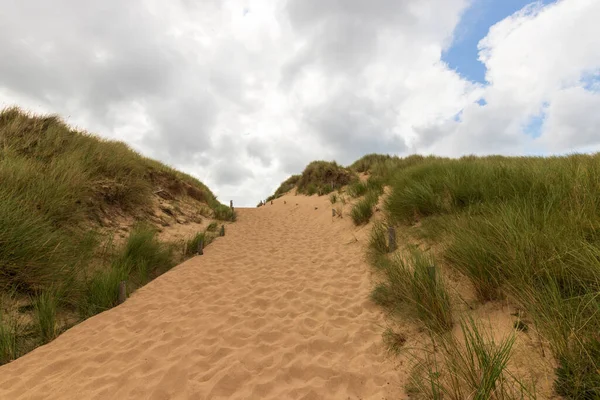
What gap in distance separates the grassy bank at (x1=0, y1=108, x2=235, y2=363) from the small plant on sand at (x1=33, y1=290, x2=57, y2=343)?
0.01 m

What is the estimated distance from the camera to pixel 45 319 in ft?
11.8

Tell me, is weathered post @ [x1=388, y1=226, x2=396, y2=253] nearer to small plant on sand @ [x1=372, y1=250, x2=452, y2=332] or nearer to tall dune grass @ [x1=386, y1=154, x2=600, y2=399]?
tall dune grass @ [x1=386, y1=154, x2=600, y2=399]

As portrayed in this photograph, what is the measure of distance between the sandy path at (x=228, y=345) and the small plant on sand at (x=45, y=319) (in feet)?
0.54

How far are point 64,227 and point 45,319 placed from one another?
2476mm

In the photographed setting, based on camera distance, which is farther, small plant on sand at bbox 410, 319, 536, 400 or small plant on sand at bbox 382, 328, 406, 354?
small plant on sand at bbox 382, 328, 406, 354

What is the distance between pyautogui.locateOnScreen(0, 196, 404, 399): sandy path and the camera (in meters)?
2.56

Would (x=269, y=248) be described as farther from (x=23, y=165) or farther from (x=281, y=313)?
(x=23, y=165)

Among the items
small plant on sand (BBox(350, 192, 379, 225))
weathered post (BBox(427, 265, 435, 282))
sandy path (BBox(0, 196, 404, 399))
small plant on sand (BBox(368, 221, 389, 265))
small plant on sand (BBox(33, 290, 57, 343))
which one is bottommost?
sandy path (BBox(0, 196, 404, 399))

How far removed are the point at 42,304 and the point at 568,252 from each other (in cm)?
613

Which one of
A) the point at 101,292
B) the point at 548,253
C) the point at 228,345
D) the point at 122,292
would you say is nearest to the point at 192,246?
the point at 122,292

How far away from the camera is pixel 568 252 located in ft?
7.51

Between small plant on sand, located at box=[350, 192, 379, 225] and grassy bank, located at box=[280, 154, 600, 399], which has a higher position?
small plant on sand, located at box=[350, 192, 379, 225]

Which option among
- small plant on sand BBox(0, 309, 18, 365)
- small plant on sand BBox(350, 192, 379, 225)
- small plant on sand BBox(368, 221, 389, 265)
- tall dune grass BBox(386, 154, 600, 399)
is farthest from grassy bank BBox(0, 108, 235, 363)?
tall dune grass BBox(386, 154, 600, 399)

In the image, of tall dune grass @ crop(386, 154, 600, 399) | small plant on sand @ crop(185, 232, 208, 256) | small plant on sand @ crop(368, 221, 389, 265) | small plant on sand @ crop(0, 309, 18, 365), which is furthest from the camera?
small plant on sand @ crop(185, 232, 208, 256)
